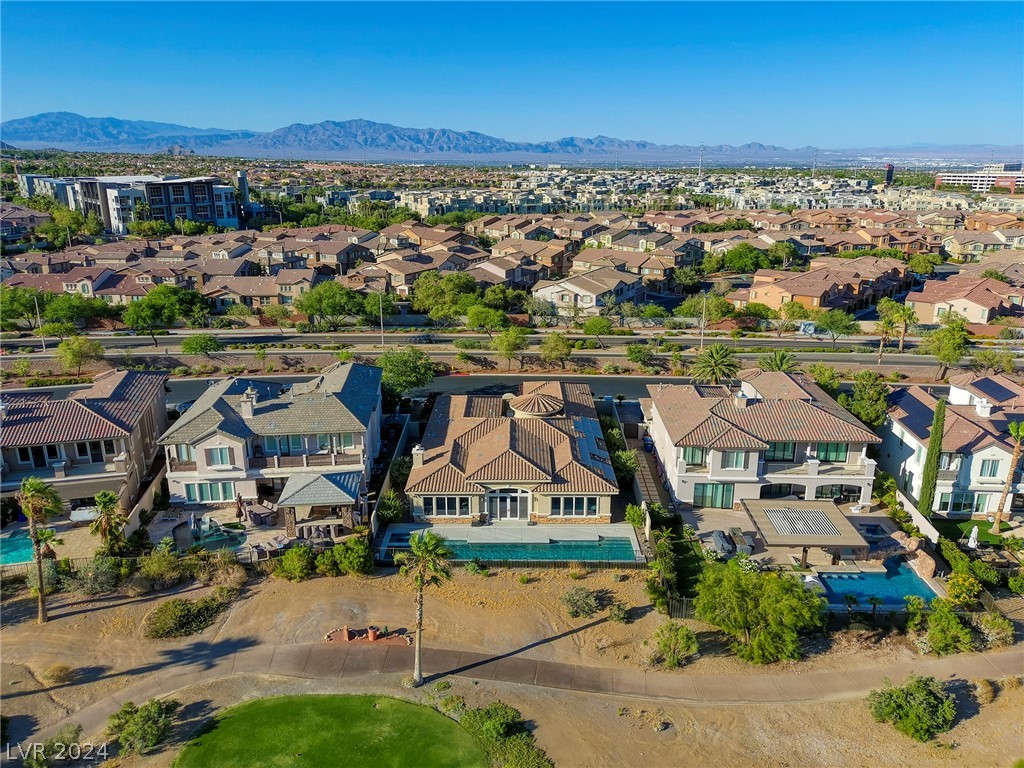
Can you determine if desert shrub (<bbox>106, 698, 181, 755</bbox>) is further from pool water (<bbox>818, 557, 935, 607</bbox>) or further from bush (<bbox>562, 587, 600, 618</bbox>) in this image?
pool water (<bbox>818, 557, 935, 607</bbox>)

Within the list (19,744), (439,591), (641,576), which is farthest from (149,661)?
(641,576)

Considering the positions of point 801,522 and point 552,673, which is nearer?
point 552,673

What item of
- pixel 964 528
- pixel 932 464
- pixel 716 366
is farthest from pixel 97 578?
pixel 964 528

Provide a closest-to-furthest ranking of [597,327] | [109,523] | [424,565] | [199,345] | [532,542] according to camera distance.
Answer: [424,565], [109,523], [532,542], [199,345], [597,327]

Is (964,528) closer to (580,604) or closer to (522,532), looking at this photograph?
(580,604)

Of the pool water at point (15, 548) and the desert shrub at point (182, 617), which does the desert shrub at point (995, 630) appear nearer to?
the desert shrub at point (182, 617)

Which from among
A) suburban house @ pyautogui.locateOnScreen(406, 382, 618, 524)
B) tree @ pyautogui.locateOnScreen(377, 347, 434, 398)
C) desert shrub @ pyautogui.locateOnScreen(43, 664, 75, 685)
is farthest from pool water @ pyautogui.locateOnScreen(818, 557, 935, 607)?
desert shrub @ pyautogui.locateOnScreen(43, 664, 75, 685)

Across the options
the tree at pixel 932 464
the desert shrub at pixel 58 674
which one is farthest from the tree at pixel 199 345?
the tree at pixel 932 464
